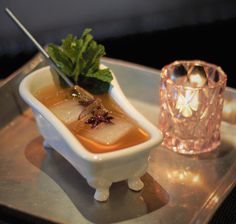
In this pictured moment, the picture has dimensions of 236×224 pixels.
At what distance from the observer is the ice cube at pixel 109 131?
894 mm

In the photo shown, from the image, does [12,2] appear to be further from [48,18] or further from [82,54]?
[82,54]

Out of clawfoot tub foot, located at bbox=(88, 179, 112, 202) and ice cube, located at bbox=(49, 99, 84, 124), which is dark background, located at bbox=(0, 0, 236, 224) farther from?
clawfoot tub foot, located at bbox=(88, 179, 112, 202)

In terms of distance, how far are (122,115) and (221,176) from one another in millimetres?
200

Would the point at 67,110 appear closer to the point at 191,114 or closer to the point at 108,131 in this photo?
the point at 108,131

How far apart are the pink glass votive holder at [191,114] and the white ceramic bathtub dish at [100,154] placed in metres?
0.11

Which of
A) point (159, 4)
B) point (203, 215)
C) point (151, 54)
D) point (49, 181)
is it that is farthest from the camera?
point (159, 4)

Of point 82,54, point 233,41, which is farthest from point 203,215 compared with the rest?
point 233,41

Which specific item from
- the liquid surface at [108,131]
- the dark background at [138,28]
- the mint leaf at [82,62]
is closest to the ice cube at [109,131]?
the liquid surface at [108,131]

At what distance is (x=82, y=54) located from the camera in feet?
3.40

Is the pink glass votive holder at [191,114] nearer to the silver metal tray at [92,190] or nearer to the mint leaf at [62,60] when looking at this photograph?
the silver metal tray at [92,190]

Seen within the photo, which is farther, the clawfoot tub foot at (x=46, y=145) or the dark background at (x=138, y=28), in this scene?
the dark background at (x=138, y=28)

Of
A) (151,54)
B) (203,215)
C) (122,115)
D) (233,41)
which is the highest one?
(122,115)

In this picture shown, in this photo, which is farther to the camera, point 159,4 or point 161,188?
point 159,4

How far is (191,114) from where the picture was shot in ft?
3.44
